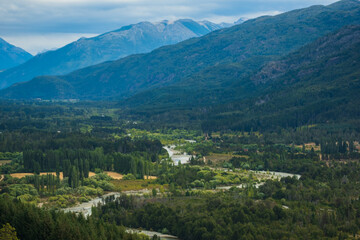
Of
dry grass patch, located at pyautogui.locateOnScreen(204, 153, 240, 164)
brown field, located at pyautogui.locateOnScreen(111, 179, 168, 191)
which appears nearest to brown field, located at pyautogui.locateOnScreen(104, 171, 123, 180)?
brown field, located at pyautogui.locateOnScreen(111, 179, 168, 191)

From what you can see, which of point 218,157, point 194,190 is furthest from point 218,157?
point 194,190

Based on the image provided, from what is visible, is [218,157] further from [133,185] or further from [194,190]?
[194,190]

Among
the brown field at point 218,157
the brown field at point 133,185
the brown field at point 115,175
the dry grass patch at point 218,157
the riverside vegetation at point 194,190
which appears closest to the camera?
the riverside vegetation at point 194,190

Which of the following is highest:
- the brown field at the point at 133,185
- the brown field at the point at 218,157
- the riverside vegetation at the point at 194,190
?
the riverside vegetation at the point at 194,190

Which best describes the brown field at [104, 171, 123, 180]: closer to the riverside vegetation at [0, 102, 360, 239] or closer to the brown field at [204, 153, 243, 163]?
the riverside vegetation at [0, 102, 360, 239]

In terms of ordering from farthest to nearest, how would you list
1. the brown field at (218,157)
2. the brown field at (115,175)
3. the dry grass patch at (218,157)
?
1. the brown field at (218,157)
2. the dry grass patch at (218,157)
3. the brown field at (115,175)

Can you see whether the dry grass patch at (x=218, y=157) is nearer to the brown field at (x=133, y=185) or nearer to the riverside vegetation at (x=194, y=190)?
the riverside vegetation at (x=194, y=190)

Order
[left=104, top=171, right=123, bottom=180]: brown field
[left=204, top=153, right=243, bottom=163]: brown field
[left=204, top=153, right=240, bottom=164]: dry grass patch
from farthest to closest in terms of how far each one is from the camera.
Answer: [left=204, top=153, right=243, bottom=163]: brown field → [left=204, top=153, right=240, bottom=164]: dry grass patch → [left=104, top=171, right=123, bottom=180]: brown field

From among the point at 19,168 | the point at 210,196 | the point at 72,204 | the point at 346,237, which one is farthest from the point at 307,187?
the point at 19,168

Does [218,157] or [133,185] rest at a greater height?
[133,185]

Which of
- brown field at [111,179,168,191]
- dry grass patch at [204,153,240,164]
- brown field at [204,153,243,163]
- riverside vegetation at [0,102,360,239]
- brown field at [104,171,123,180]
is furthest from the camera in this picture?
brown field at [204,153,243,163]

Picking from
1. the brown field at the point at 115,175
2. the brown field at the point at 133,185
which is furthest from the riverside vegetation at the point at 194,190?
the brown field at the point at 115,175

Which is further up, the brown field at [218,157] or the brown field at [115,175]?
the brown field at [115,175]
